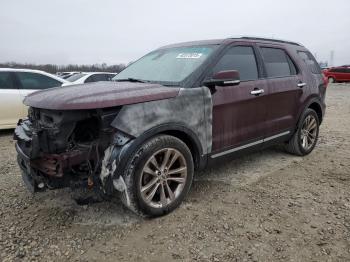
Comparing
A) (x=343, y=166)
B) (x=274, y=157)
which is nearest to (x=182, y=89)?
(x=274, y=157)

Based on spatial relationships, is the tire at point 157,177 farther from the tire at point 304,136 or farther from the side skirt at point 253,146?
the tire at point 304,136

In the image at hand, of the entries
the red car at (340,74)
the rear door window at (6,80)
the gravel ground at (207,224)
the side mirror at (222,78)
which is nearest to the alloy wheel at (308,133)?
the gravel ground at (207,224)

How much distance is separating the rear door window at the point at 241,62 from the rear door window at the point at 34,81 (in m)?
5.20

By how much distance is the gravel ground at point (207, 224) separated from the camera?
9.39ft

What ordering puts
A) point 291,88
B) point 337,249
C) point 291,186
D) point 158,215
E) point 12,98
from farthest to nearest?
point 12,98, point 291,88, point 291,186, point 158,215, point 337,249

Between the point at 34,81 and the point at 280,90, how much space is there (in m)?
5.68

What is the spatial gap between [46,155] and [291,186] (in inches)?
116

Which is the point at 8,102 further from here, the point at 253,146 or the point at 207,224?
the point at 207,224

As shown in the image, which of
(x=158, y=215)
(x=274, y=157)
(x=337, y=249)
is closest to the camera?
(x=337, y=249)

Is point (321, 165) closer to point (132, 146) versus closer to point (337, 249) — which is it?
point (337, 249)

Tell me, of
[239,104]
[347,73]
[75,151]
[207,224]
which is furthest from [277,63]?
[347,73]

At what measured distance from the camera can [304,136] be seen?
17.9 feet

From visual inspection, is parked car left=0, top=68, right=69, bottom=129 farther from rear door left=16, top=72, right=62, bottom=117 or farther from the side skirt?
the side skirt

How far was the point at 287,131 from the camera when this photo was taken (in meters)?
5.02
